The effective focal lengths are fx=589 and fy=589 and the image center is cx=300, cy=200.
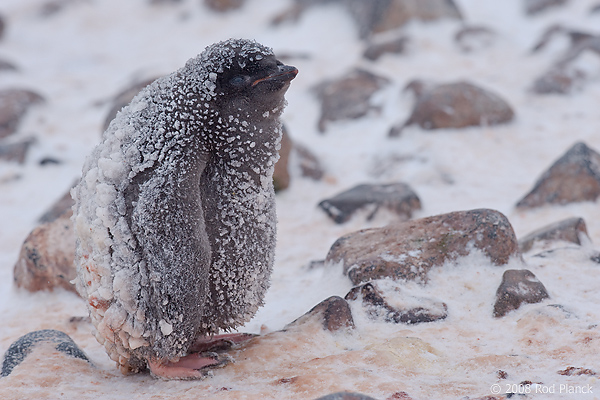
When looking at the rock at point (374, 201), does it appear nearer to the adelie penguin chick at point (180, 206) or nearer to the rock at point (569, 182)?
the rock at point (569, 182)

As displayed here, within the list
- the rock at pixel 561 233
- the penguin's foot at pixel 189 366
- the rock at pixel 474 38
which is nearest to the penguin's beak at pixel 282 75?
the penguin's foot at pixel 189 366

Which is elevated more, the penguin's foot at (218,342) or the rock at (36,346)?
the rock at (36,346)

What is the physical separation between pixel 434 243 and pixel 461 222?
0.22 metres

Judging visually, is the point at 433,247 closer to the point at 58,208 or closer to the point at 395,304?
the point at 395,304

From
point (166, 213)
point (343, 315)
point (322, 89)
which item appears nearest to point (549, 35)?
point (322, 89)

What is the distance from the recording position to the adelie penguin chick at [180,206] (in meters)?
2.50

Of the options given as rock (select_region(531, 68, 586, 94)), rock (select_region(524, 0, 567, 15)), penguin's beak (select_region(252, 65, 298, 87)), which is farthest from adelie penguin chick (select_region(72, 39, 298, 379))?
rock (select_region(524, 0, 567, 15))

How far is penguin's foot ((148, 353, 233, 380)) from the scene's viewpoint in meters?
2.68

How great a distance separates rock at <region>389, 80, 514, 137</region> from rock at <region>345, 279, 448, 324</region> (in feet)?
13.7

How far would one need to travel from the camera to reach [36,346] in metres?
3.00

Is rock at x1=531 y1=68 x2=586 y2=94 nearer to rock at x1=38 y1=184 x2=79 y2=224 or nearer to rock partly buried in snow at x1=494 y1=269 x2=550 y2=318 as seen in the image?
rock partly buried in snow at x1=494 y1=269 x2=550 y2=318

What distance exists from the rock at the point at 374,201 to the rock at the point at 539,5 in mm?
6551

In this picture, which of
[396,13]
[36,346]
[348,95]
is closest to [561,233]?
[36,346]

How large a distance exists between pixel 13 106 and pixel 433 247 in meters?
7.24
